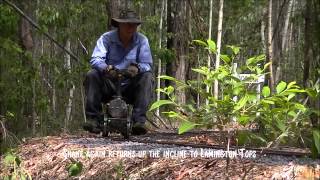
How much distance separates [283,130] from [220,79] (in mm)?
530

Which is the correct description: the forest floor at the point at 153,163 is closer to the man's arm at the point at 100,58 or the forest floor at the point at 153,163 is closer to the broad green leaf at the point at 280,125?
the broad green leaf at the point at 280,125

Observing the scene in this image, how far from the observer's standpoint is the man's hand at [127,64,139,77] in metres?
7.05

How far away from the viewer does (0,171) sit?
6129 mm

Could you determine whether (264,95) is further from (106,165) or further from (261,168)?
(106,165)

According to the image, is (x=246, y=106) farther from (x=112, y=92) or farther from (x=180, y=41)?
(x=180, y=41)

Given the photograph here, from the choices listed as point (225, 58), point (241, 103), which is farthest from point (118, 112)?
point (241, 103)

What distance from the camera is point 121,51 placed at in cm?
755

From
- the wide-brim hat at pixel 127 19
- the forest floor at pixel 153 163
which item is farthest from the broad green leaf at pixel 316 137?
the wide-brim hat at pixel 127 19

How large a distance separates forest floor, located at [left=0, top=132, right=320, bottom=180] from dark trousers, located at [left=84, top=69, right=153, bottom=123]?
22.7 inches

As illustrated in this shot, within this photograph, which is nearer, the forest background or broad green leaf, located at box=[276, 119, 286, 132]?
broad green leaf, located at box=[276, 119, 286, 132]

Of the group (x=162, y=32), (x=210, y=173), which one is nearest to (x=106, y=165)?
(x=210, y=173)

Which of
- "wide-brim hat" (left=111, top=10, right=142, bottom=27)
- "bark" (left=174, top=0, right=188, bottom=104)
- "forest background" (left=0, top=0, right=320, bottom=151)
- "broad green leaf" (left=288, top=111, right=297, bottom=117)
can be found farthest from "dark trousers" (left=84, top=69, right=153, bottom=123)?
"bark" (left=174, top=0, right=188, bottom=104)

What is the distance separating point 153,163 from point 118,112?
2.33 metres

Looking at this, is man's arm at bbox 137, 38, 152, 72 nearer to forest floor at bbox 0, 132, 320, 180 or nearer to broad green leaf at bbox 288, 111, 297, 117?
forest floor at bbox 0, 132, 320, 180
